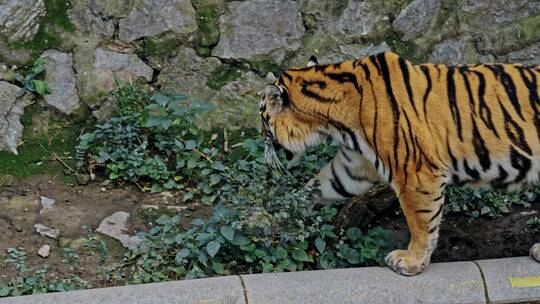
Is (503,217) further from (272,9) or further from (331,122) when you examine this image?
(272,9)

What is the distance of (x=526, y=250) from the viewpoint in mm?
5117

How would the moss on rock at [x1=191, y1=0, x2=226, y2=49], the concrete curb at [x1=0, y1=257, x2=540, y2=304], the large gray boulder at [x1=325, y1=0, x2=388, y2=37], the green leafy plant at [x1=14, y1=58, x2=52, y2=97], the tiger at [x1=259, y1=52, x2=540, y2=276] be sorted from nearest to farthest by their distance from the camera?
→ the concrete curb at [x1=0, y1=257, x2=540, y2=304] < the tiger at [x1=259, y1=52, x2=540, y2=276] < the green leafy plant at [x1=14, y1=58, x2=52, y2=97] < the moss on rock at [x1=191, y1=0, x2=226, y2=49] < the large gray boulder at [x1=325, y1=0, x2=388, y2=37]

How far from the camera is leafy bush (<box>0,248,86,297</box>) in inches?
171

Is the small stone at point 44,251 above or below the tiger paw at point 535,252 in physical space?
below

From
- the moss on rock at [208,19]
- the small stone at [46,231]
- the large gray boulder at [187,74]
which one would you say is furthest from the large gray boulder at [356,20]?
the small stone at [46,231]

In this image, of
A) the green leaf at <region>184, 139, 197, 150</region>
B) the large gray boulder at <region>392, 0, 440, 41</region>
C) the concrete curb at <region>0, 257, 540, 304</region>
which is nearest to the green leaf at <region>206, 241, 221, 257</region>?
the concrete curb at <region>0, 257, 540, 304</region>

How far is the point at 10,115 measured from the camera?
18.5 ft

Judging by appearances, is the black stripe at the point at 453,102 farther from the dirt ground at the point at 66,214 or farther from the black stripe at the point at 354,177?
the dirt ground at the point at 66,214

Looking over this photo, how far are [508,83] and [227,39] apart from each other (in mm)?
2244

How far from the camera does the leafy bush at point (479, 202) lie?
5.43 metres

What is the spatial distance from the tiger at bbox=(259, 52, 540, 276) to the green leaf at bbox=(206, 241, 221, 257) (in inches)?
33.6

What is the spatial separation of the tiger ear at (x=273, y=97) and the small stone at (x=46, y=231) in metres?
1.40

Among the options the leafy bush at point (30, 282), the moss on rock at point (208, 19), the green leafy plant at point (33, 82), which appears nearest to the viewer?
the leafy bush at point (30, 282)

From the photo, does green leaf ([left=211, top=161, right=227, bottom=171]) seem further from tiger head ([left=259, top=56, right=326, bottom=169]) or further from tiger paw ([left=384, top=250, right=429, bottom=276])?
tiger paw ([left=384, top=250, right=429, bottom=276])
